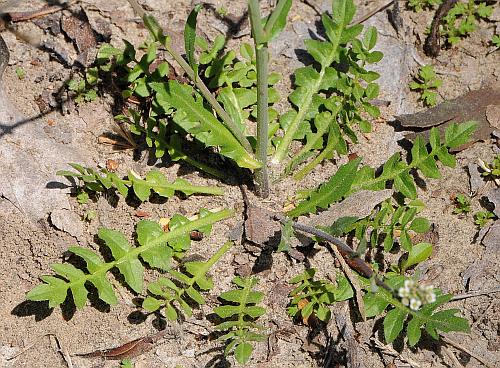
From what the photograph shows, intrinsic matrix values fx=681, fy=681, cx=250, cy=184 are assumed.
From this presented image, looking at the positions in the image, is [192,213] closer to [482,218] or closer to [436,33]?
[482,218]

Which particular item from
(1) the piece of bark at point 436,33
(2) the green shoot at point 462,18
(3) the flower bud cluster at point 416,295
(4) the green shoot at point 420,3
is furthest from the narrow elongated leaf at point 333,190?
(4) the green shoot at point 420,3

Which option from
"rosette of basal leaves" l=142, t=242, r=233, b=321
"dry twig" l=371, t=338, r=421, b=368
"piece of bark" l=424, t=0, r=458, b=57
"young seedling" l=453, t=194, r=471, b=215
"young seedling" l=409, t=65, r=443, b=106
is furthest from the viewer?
"piece of bark" l=424, t=0, r=458, b=57

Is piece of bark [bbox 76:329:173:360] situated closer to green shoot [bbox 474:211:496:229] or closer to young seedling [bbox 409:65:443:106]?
green shoot [bbox 474:211:496:229]

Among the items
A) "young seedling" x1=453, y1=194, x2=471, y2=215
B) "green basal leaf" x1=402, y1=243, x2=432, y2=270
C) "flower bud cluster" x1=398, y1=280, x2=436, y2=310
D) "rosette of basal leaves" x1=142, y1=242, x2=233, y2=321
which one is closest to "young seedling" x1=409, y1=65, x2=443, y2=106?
"young seedling" x1=453, y1=194, x2=471, y2=215

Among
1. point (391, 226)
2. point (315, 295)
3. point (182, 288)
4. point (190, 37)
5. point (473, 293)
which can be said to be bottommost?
point (182, 288)

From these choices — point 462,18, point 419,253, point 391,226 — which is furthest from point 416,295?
point 462,18

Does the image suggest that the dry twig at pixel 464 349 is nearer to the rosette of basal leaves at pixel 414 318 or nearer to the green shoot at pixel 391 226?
the rosette of basal leaves at pixel 414 318

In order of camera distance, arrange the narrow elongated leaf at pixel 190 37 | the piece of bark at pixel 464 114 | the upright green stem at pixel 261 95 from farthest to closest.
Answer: the piece of bark at pixel 464 114 → the narrow elongated leaf at pixel 190 37 → the upright green stem at pixel 261 95
